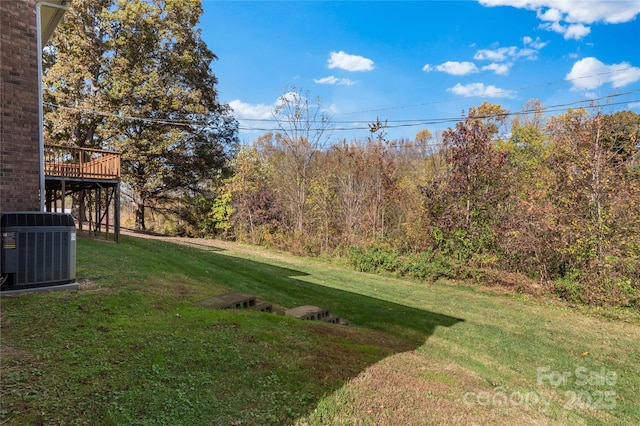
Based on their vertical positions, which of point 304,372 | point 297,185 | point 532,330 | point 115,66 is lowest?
point 532,330

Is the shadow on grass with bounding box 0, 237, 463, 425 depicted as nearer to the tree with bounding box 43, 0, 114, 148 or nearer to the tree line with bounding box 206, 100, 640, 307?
the tree line with bounding box 206, 100, 640, 307

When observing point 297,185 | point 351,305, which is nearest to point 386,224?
point 297,185

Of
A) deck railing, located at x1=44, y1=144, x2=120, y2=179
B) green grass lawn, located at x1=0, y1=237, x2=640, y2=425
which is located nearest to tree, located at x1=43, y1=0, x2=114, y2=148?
deck railing, located at x1=44, y1=144, x2=120, y2=179

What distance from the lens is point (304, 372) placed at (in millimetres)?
2812

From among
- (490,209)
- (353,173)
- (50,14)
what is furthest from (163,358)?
(353,173)

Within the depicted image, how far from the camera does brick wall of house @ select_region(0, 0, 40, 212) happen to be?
4.76m

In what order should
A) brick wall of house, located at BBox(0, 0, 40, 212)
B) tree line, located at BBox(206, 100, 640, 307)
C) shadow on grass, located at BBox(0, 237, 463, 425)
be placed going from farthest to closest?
tree line, located at BBox(206, 100, 640, 307)
brick wall of house, located at BBox(0, 0, 40, 212)
shadow on grass, located at BBox(0, 237, 463, 425)

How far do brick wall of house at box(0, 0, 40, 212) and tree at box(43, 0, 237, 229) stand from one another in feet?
40.1

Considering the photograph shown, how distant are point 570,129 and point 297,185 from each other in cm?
1124

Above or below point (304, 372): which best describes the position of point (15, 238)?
above

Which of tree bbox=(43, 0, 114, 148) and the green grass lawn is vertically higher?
tree bbox=(43, 0, 114, 148)

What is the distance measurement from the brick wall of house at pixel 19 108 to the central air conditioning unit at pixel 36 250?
3.36 ft

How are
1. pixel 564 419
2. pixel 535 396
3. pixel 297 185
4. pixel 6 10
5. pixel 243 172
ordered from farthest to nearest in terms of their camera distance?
1. pixel 243 172
2. pixel 297 185
3. pixel 6 10
4. pixel 535 396
5. pixel 564 419

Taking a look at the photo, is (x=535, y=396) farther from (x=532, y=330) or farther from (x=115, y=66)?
(x=115, y=66)
